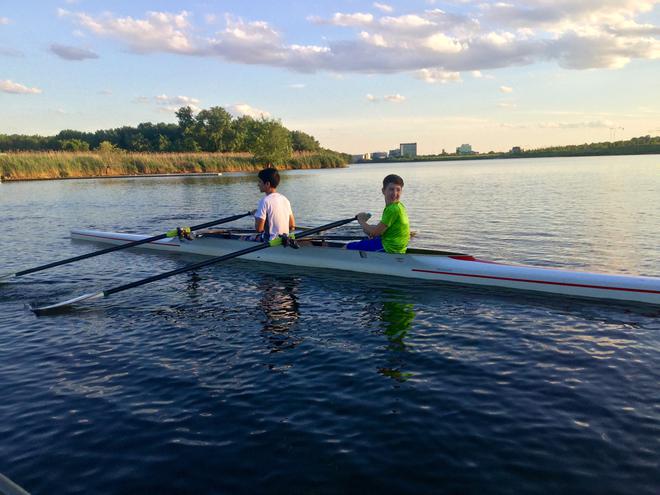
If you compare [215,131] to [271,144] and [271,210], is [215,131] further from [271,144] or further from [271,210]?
[271,210]

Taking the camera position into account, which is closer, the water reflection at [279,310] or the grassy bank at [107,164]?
the water reflection at [279,310]

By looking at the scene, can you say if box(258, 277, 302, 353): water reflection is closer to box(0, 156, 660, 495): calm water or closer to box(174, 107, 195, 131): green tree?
box(0, 156, 660, 495): calm water

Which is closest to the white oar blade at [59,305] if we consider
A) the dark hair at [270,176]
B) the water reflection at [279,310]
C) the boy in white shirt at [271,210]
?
the water reflection at [279,310]

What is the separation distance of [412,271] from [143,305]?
5.12 meters

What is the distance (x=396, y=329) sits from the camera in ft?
23.3

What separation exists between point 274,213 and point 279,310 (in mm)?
2846

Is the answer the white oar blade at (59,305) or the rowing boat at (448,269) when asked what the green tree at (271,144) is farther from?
the white oar blade at (59,305)

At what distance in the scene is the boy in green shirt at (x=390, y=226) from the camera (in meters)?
8.79

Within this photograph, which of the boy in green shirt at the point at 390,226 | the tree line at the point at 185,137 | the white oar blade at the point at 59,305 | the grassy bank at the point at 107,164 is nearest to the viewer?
the white oar blade at the point at 59,305

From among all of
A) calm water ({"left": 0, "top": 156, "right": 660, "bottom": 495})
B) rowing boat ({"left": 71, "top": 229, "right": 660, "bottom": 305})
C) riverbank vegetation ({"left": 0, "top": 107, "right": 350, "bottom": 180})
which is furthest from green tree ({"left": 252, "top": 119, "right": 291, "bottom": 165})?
calm water ({"left": 0, "top": 156, "right": 660, "bottom": 495})

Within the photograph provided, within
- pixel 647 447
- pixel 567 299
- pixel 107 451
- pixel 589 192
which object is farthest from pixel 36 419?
pixel 589 192

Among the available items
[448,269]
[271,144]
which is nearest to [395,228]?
[448,269]

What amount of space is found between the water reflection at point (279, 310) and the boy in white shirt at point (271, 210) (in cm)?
108

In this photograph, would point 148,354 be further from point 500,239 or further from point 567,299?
point 500,239
